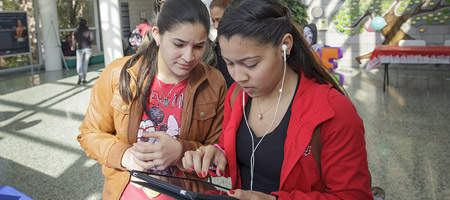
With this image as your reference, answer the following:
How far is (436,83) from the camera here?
8.34 m

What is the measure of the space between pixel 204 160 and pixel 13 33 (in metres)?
11.0

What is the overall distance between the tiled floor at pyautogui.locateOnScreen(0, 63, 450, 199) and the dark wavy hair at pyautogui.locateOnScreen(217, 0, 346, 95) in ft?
7.62

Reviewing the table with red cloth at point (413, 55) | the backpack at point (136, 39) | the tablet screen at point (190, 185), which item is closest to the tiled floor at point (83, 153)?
the table with red cloth at point (413, 55)

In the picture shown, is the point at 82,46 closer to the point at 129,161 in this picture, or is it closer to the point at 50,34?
the point at 50,34

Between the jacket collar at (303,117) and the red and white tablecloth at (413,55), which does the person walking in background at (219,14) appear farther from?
the red and white tablecloth at (413,55)

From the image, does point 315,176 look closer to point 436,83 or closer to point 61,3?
point 436,83

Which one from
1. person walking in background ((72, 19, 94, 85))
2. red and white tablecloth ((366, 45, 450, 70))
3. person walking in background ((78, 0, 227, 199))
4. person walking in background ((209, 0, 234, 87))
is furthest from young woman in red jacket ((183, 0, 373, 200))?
person walking in background ((72, 19, 94, 85))

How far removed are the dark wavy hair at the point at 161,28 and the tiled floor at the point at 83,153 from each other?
188cm

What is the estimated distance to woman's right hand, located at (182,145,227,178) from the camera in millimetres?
1176

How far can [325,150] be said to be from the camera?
1042 millimetres

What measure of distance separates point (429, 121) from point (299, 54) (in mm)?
4897

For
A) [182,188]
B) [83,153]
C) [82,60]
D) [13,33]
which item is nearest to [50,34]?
[13,33]

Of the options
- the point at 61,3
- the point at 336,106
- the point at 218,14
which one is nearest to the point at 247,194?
the point at 336,106

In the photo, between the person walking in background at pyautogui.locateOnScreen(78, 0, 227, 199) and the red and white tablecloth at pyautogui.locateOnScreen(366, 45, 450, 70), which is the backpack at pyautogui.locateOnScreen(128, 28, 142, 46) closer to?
the person walking in background at pyautogui.locateOnScreen(78, 0, 227, 199)
